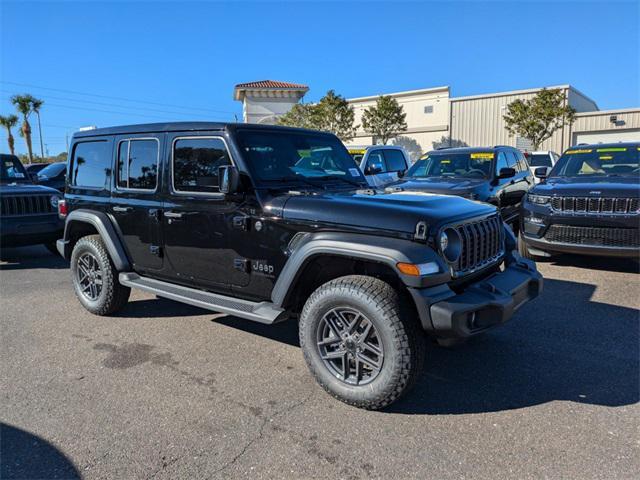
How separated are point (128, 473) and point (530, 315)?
394cm

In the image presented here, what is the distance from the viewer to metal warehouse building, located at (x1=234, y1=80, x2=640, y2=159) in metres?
26.3

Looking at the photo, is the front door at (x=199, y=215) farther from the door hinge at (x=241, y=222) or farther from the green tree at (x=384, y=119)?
the green tree at (x=384, y=119)

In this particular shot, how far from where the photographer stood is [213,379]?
3482 millimetres

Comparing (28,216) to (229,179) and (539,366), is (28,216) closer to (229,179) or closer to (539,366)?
(229,179)

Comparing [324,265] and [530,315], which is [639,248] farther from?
[324,265]

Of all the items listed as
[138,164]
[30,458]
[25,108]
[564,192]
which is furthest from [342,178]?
[25,108]

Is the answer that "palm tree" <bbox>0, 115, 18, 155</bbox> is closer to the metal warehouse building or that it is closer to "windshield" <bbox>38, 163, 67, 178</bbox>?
the metal warehouse building

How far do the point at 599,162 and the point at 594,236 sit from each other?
1.92 meters

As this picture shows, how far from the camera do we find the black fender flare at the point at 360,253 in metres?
2.80

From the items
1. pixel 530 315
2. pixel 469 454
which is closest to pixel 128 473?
pixel 469 454

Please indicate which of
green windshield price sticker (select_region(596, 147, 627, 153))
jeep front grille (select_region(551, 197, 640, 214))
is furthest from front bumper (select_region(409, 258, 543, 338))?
green windshield price sticker (select_region(596, 147, 627, 153))

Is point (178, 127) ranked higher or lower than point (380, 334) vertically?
higher

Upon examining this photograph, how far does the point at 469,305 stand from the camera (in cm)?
280

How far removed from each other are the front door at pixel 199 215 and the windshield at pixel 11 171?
5.75 meters
